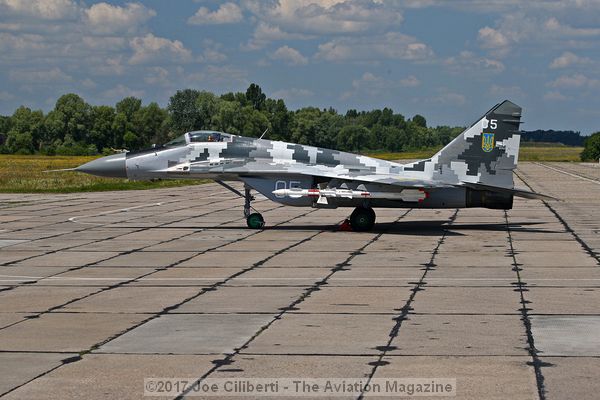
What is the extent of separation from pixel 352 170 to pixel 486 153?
3.94m

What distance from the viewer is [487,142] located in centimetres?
2834

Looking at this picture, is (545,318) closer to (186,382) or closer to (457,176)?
(186,382)

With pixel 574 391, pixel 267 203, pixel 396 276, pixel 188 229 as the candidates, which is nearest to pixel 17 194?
pixel 267 203

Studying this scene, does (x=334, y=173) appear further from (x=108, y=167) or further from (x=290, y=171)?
(x=108, y=167)

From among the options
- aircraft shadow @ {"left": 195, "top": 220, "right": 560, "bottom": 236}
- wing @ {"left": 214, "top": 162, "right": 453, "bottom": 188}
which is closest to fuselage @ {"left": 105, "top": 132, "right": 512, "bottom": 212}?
wing @ {"left": 214, "top": 162, "right": 453, "bottom": 188}

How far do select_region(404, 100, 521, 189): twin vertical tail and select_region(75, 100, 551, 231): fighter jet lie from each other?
0.10 feet

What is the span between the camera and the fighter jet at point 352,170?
27.8 meters

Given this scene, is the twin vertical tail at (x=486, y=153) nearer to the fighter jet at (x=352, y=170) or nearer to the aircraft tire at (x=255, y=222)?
the fighter jet at (x=352, y=170)

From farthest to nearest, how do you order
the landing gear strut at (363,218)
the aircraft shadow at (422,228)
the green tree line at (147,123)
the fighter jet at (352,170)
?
the green tree line at (147,123) → the aircraft shadow at (422,228) → the landing gear strut at (363,218) → the fighter jet at (352,170)

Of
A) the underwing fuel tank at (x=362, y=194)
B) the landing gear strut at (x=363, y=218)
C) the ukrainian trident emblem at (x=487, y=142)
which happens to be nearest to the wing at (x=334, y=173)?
the underwing fuel tank at (x=362, y=194)

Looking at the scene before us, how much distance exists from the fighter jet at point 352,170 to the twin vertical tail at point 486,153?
29mm

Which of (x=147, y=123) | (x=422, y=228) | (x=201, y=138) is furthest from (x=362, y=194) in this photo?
(x=147, y=123)

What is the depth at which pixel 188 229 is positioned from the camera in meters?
30.2

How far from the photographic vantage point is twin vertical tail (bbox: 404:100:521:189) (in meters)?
28.1
